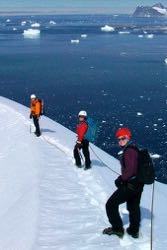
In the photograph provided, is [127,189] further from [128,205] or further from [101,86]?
[101,86]

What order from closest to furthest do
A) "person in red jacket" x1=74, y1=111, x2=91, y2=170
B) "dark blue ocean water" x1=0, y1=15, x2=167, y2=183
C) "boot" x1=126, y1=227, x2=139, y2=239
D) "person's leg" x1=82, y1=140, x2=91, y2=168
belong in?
1. "boot" x1=126, y1=227, x2=139, y2=239
2. "person in red jacket" x1=74, y1=111, x2=91, y2=170
3. "person's leg" x1=82, y1=140, x2=91, y2=168
4. "dark blue ocean water" x1=0, y1=15, x2=167, y2=183

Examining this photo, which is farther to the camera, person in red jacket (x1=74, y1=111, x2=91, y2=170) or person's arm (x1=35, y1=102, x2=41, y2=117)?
person's arm (x1=35, y1=102, x2=41, y2=117)

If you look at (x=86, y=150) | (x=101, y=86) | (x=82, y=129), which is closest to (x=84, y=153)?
(x=86, y=150)

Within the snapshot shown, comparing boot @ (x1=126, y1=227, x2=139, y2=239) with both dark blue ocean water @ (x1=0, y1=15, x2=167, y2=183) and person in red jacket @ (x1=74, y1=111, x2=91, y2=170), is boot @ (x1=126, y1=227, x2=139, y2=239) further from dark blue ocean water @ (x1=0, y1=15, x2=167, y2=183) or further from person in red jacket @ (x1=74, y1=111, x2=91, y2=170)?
dark blue ocean water @ (x1=0, y1=15, x2=167, y2=183)

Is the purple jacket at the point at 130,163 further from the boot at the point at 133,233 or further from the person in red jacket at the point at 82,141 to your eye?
the person in red jacket at the point at 82,141

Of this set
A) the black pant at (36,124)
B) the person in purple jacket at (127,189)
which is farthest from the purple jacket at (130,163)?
the black pant at (36,124)

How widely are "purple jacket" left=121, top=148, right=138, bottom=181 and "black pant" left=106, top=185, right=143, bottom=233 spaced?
24 centimetres

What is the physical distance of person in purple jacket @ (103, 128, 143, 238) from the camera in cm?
670

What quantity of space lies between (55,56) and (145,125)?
125 feet

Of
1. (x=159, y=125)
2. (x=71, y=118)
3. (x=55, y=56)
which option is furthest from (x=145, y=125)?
(x=55, y=56)

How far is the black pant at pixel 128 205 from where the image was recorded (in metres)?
6.93

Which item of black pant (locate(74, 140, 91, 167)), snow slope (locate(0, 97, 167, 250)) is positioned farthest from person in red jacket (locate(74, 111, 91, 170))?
snow slope (locate(0, 97, 167, 250))

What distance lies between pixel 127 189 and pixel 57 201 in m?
2.77

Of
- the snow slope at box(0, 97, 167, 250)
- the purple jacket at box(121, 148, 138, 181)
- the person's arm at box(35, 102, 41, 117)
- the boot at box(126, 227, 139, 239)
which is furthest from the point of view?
the person's arm at box(35, 102, 41, 117)
